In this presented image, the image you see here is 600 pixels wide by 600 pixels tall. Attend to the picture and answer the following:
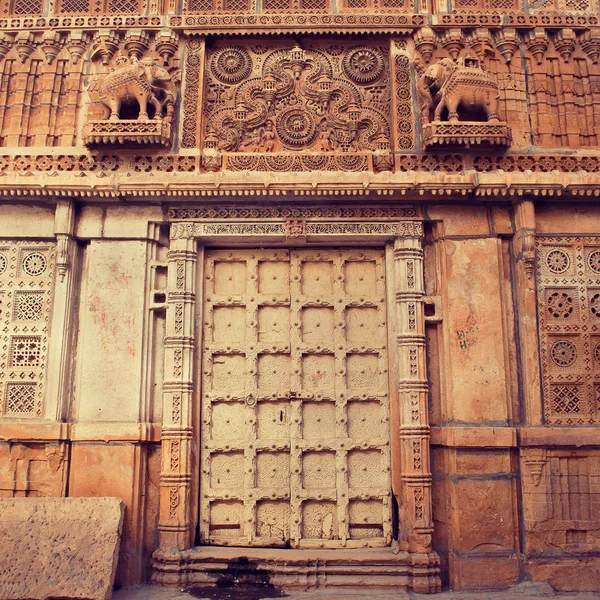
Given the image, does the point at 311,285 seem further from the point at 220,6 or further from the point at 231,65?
the point at 220,6

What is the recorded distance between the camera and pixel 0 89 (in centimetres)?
695

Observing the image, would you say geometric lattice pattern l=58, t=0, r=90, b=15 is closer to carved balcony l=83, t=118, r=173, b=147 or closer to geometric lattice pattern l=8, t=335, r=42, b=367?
carved balcony l=83, t=118, r=173, b=147

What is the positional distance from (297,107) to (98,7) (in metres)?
2.58

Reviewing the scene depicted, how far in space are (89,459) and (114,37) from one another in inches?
180

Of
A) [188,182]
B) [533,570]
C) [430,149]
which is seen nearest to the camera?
[533,570]

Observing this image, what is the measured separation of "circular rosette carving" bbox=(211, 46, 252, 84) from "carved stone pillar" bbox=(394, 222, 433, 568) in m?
2.58

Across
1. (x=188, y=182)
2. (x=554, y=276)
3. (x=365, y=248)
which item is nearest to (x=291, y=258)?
(x=365, y=248)

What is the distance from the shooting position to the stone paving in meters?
5.50

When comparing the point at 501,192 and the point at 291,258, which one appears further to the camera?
the point at 291,258

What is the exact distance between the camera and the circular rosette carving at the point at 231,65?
23.0 ft

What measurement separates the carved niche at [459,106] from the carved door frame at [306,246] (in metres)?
0.85

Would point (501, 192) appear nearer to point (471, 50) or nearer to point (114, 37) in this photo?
point (471, 50)

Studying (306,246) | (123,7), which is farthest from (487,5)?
(123,7)

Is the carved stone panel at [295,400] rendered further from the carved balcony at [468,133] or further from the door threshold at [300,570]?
the carved balcony at [468,133]
